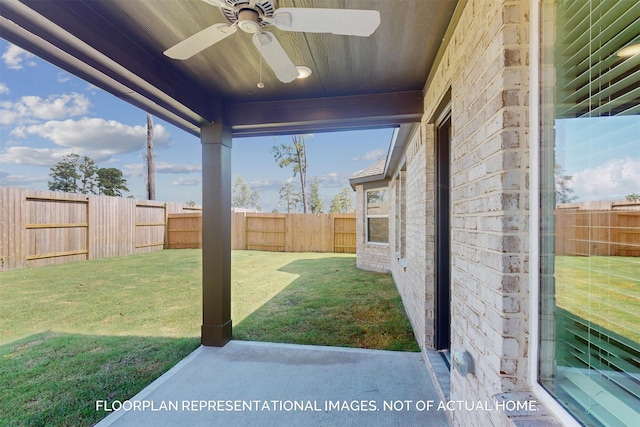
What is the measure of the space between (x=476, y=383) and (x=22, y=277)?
336 inches

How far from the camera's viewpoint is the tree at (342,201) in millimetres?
23677

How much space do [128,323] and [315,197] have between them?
18844mm

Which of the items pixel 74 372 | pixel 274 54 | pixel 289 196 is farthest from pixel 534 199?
pixel 289 196

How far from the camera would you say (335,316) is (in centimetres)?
436

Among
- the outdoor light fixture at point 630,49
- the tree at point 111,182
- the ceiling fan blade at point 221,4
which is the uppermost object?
the tree at point 111,182

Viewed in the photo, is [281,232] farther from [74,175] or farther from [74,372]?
[74,372]

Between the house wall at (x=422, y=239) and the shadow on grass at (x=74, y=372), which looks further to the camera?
the house wall at (x=422, y=239)

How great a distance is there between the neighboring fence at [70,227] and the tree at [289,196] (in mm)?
11218

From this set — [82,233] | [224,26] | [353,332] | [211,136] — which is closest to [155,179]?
[82,233]

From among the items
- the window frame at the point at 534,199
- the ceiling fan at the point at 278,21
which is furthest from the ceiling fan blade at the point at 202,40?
the window frame at the point at 534,199

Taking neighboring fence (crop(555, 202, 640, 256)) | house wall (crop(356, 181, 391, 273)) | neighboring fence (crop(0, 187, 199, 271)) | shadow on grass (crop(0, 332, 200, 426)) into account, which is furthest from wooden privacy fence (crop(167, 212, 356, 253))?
neighboring fence (crop(555, 202, 640, 256))

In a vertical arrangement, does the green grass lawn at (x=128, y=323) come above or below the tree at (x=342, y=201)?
below

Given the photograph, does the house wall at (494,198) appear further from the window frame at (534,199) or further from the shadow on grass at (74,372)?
the shadow on grass at (74,372)

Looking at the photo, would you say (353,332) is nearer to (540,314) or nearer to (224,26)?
(540,314)
